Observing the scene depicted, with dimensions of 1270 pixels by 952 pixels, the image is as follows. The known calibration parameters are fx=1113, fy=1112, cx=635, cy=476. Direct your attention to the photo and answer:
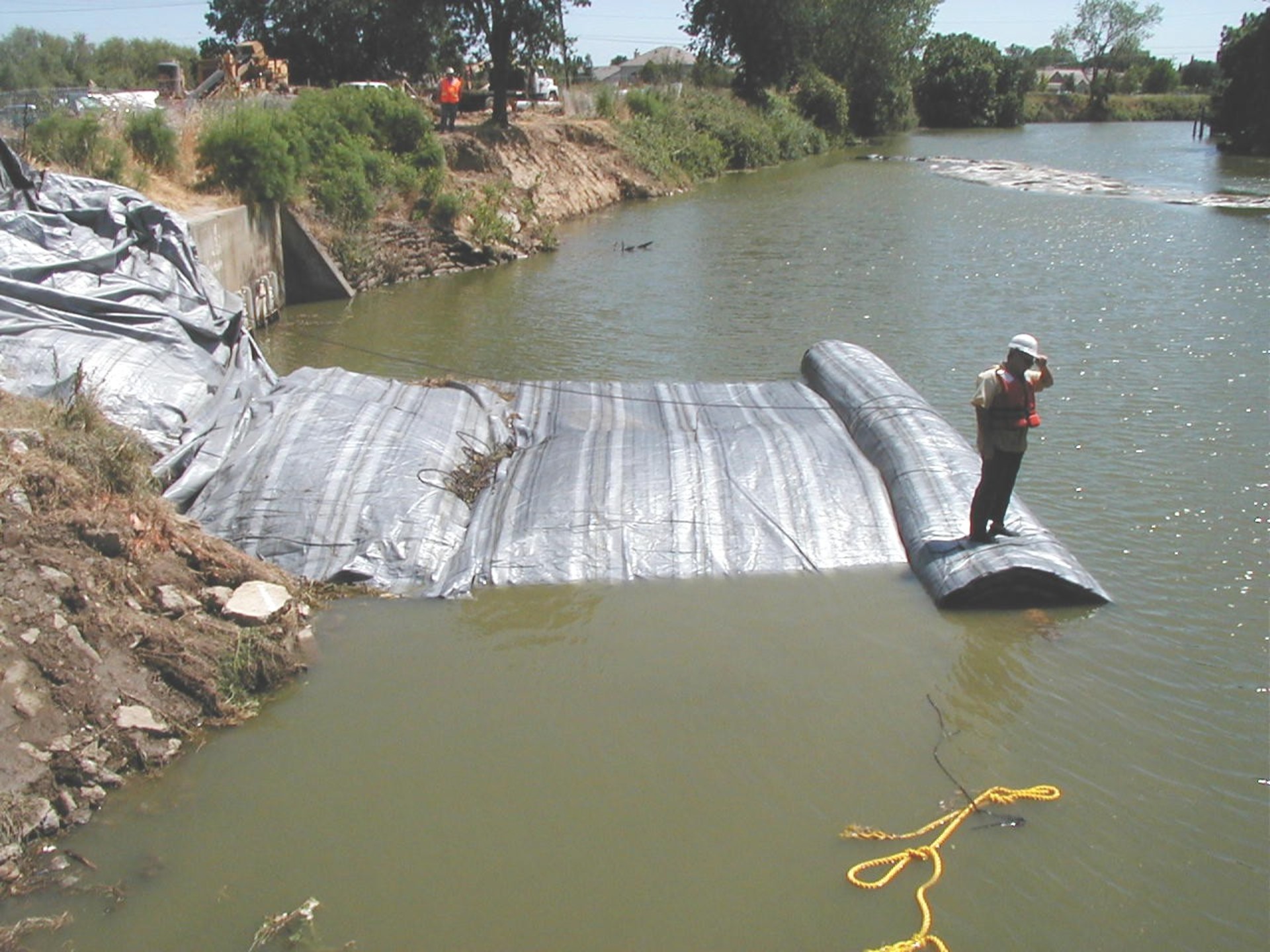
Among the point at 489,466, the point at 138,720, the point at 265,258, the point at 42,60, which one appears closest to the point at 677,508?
the point at 489,466

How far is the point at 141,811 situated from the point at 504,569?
111 inches

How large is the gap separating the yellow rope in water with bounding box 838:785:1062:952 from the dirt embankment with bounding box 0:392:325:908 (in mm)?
3457

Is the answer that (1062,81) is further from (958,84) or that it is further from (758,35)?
(758,35)

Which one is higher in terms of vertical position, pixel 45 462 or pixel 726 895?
pixel 45 462

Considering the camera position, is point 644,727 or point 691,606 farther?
point 691,606

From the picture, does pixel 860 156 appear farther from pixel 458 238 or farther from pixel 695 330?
pixel 695 330

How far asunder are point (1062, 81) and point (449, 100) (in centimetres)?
8156

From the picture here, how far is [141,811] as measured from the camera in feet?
18.0

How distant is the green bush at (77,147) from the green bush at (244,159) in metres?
2.12

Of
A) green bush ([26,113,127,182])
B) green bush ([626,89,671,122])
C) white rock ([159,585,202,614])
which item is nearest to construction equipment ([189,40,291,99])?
green bush ([26,113,127,182])

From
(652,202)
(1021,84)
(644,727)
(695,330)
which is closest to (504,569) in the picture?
(644,727)

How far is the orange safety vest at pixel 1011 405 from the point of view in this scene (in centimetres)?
705

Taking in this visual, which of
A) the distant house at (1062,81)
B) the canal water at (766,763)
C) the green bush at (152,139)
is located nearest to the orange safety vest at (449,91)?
the green bush at (152,139)

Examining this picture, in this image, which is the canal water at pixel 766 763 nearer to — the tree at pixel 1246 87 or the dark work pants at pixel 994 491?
the dark work pants at pixel 994 491
